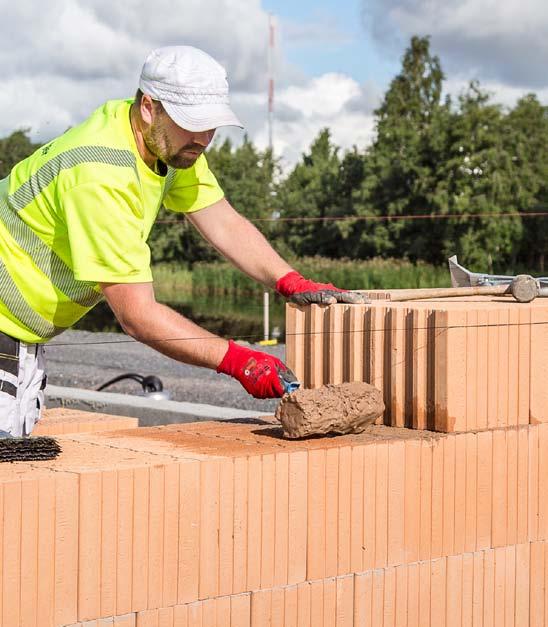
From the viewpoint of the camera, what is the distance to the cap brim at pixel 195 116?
3.56 meters

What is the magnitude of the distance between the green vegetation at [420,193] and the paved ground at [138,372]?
8395 mm

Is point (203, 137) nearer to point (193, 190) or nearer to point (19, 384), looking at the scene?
point (193, 190)

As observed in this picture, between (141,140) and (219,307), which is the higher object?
(141,140)

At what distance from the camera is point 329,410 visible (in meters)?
3.84

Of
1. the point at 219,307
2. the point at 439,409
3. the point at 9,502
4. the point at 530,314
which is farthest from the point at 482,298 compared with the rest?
the point at 219,307

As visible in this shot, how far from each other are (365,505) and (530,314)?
3.30ft

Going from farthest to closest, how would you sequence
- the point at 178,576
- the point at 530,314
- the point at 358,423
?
1. the point at 530,314
2. the point at 358,423
3. the point at 178,576

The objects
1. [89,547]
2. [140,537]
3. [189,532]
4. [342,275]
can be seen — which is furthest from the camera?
[342,275]

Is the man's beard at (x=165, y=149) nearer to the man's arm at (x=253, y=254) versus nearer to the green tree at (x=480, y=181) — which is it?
the man's arm at (x=253, y=254)

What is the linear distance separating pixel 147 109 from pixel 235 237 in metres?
0.87

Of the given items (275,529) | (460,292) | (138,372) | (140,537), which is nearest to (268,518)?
(275,529)

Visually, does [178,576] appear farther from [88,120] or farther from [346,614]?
[88,120]

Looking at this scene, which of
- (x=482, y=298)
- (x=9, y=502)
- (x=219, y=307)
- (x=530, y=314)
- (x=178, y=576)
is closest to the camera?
(x=9, y=502)

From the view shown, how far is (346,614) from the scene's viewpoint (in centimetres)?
375
